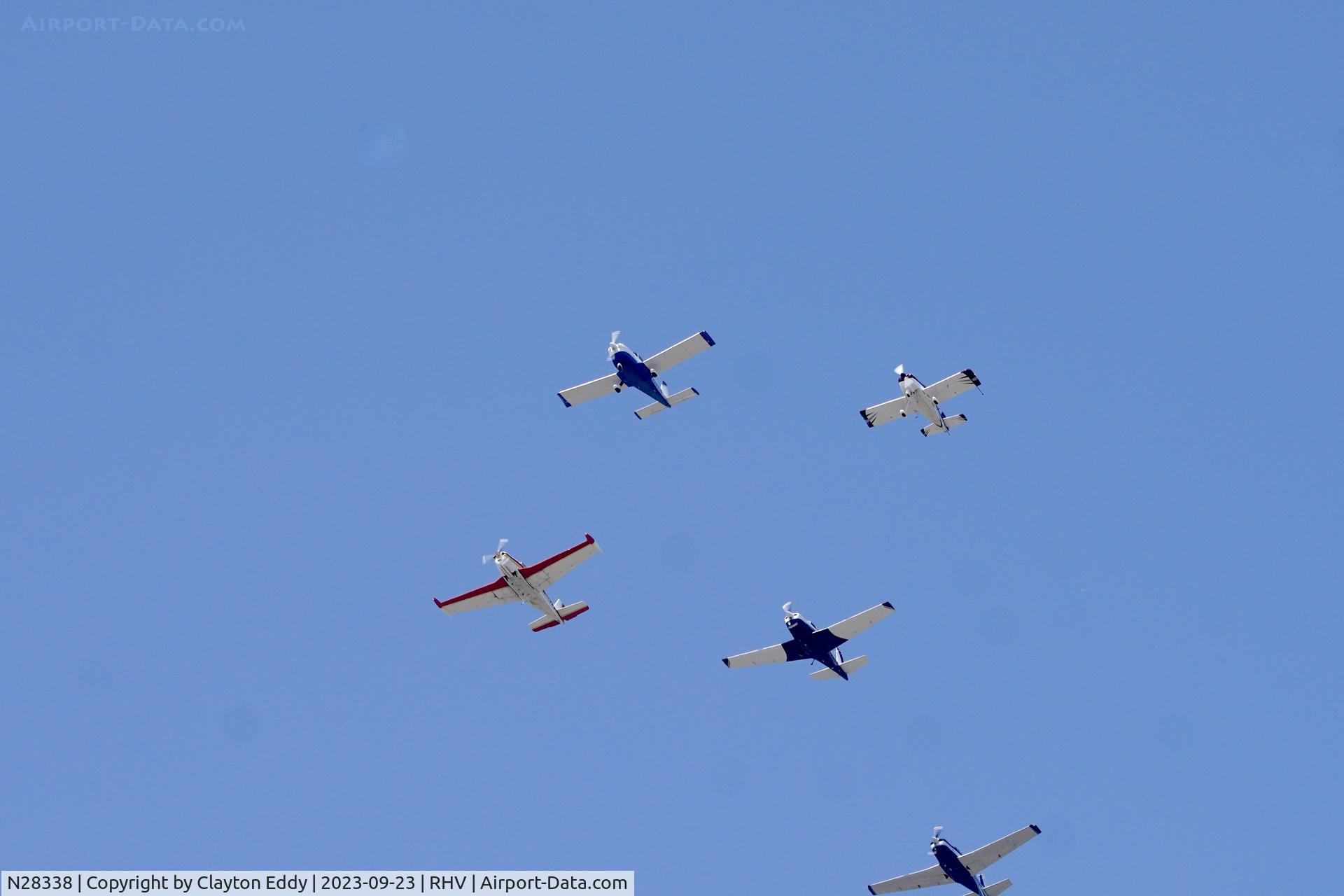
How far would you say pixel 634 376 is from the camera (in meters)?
67.5

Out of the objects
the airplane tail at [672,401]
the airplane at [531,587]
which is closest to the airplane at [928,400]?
the airplane tail at [672,401]

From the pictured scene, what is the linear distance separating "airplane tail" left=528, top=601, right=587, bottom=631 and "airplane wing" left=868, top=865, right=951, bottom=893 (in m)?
20.8

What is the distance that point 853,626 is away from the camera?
6719cm

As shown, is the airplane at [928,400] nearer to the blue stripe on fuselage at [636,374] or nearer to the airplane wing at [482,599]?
the blue stripe on fuselage at [636,374]

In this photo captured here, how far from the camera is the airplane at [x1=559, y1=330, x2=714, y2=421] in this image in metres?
67.1

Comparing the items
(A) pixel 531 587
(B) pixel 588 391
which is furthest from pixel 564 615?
(B) pixel 588 391

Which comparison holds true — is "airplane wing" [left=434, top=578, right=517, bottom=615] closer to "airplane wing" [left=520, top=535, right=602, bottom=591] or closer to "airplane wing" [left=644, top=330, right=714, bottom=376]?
"airplane wing" [left=520, top=535, right=602, bottom=591]

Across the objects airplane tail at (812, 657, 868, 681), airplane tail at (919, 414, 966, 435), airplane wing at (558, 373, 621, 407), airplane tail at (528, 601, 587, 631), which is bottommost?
airplane tail at (812, 657, 868, 681)

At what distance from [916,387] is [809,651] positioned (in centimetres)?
1355

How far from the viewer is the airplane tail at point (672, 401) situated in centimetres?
6844

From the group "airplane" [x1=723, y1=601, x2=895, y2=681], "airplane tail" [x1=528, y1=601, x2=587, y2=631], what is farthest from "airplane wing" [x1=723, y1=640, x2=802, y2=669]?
"airplane tail" [x1=528, y1=601, x2=587, y2=631]

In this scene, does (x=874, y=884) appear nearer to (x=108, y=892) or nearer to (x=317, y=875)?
(x=317, y=875)

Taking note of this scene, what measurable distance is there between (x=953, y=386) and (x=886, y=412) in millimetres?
3870

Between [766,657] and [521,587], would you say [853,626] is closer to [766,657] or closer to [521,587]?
[766,657]
